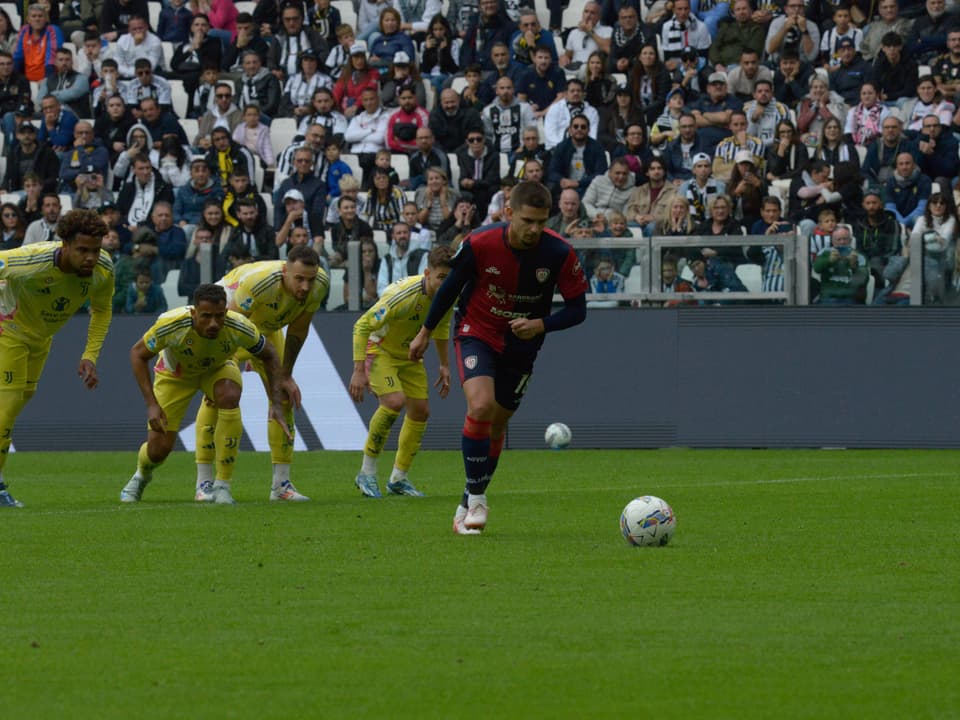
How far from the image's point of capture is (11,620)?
7.43 meters

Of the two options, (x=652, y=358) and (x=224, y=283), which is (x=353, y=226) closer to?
(x=652, y=358)

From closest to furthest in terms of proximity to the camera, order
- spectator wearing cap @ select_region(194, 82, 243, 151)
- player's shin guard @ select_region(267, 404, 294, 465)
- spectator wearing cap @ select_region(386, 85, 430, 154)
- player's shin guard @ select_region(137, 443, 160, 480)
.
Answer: player's shin guard @ select_region(137, 443, 160, 480) → player's shin guard @ select_region(267, 404, 294, 465) → spectator wearing cap @ select_region(386, 85, 430, 154) → spectator wearing cap @ select_region(194, 82, 243, 151)

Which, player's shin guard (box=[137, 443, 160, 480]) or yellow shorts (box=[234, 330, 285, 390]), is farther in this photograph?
yellow shorts (box=[234, 330, 285, 390])

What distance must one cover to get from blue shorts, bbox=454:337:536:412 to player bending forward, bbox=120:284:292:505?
2.45m

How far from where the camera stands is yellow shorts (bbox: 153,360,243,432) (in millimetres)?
13648

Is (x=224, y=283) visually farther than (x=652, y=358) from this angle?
No

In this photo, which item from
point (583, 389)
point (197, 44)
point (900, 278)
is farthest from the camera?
point (197, 44)

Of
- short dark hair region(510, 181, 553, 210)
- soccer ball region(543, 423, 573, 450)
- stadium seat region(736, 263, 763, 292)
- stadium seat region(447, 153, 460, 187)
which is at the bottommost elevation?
soccer ball region(543, 423, 573, 450)

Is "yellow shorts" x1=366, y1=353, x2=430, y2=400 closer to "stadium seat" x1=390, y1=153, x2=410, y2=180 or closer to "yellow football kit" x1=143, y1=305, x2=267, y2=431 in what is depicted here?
"yellow football kit" x1=143, y1=305, x2=267, y2=431

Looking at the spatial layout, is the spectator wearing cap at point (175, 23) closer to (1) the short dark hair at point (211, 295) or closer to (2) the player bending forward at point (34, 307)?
(2) the player bending forward at point (34, 307)

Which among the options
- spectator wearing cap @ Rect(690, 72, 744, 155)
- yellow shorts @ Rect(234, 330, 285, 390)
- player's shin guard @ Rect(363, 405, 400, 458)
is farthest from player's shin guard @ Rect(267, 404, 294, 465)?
spectator wearing cap @ Rect(690, 72, 744, 155)

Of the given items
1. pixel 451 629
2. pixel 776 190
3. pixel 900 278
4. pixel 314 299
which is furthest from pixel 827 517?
pixel 776 190

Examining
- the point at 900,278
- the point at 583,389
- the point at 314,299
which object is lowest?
the point at 583,389

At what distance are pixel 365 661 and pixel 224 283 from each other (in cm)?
830
